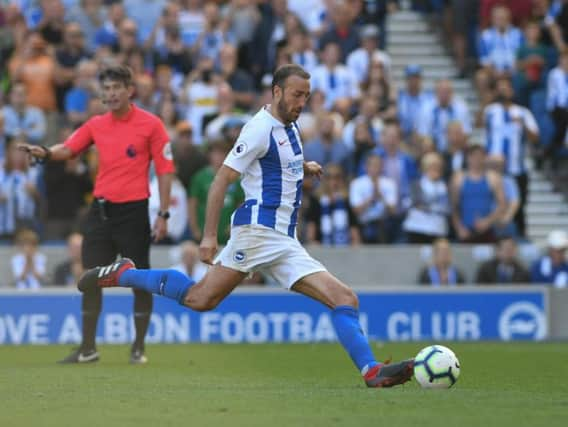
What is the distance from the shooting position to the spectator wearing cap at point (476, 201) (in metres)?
19.2

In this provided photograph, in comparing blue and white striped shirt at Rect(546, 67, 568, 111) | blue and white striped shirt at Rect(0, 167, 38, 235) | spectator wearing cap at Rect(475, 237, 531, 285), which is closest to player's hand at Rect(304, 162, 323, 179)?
spectator wearing cap at Rect(475, 237, 531, 285)

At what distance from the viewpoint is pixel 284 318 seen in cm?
→ 1795

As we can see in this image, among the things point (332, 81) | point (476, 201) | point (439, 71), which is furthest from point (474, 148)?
point (439, 71)

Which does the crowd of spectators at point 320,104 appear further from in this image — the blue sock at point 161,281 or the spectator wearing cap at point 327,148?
the blue sock at point 161,281

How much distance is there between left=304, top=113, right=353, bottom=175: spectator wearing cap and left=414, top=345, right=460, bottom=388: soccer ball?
962 cm

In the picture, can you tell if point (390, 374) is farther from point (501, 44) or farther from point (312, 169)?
point (501, 44)

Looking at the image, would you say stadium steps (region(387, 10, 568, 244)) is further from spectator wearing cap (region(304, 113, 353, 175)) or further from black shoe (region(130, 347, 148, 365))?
black shoe (region(130, 347, 148, 365))

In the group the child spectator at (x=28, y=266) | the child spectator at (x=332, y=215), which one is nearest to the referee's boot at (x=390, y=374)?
the child spectator at (x=332, y=215)

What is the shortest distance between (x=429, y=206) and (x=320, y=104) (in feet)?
7.20

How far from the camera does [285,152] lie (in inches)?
395

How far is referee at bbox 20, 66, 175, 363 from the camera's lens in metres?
12.4

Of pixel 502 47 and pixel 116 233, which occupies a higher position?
pixel 502 47

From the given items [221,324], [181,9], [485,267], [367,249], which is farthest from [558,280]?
[181,9]

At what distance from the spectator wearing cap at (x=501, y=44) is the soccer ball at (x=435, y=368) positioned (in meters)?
13.2
